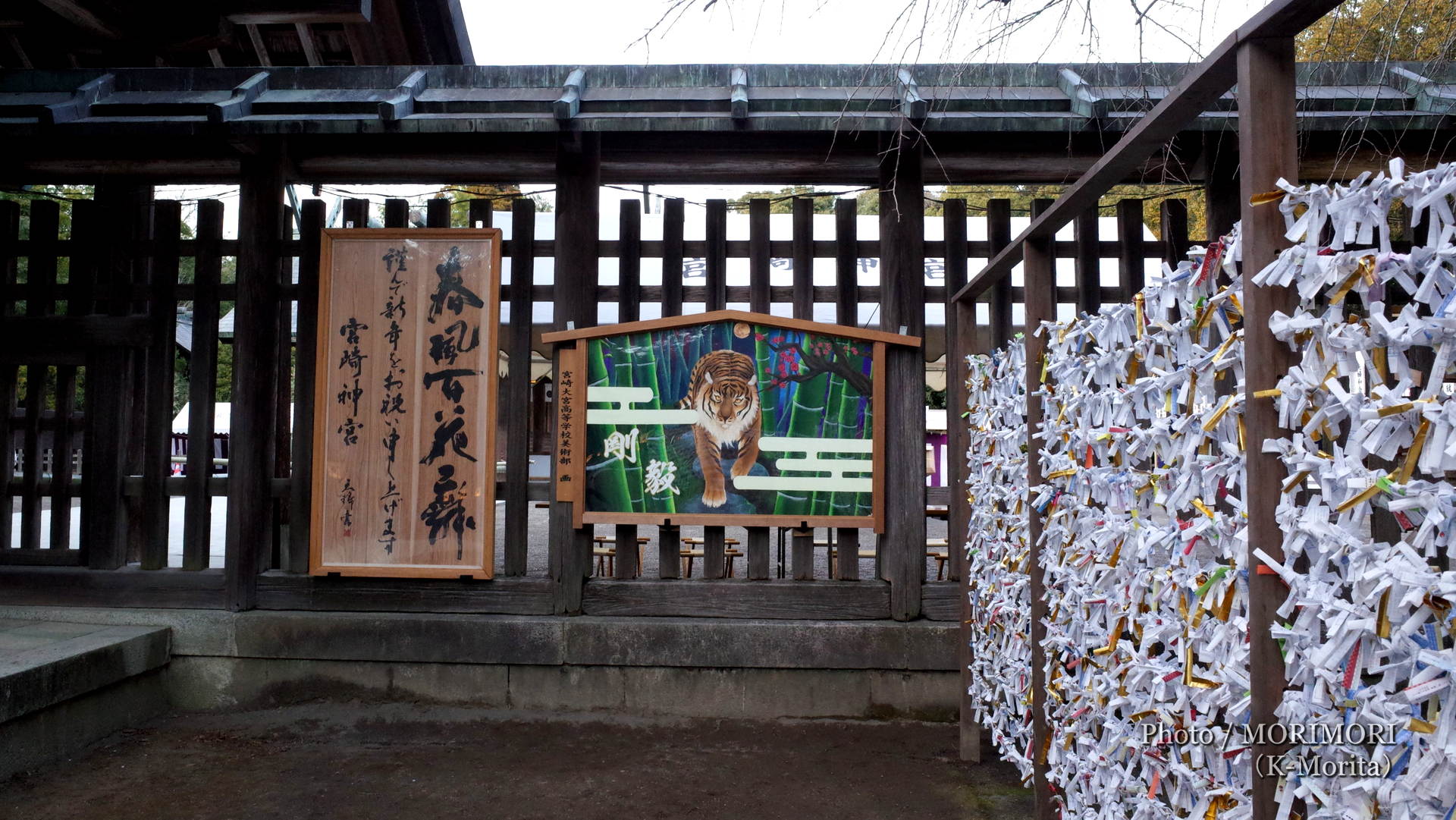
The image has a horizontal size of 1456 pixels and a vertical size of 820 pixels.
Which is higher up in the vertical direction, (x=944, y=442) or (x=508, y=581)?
(x=944, y=442)

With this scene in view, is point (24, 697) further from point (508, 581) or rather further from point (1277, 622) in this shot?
point (1277, 622)

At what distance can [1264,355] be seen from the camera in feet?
5.49

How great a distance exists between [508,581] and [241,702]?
5.91ft

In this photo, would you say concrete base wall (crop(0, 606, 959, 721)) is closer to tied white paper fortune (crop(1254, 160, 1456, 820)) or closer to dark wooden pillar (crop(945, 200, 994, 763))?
dark wooden pillar (crop(945, 200, 994, 763))

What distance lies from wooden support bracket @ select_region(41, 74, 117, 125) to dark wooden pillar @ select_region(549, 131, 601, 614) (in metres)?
2.80

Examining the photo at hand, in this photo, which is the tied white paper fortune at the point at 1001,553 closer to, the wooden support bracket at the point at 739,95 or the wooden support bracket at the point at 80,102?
the wooden support bracket at the point at 739,95

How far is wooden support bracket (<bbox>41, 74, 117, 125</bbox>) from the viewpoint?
5.07 m

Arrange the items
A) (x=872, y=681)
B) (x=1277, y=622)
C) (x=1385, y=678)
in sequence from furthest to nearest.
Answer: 1. (x=872, y=681)
2. (x=1277, y=622)
3. (x=1385, y=678)

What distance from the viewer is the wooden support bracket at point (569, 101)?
5.05 m

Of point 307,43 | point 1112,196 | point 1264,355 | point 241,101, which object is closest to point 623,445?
point 241,101

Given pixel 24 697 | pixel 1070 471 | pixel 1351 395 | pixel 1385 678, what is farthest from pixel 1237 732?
pixel 24 697

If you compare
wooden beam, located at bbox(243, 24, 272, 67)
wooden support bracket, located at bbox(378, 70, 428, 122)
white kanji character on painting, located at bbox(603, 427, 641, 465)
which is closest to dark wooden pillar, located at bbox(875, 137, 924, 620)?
white kanji character on painting, located at bbox(603, 427, 641, 465)

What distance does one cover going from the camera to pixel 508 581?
5469mm

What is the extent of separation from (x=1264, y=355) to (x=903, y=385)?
12.3ft
